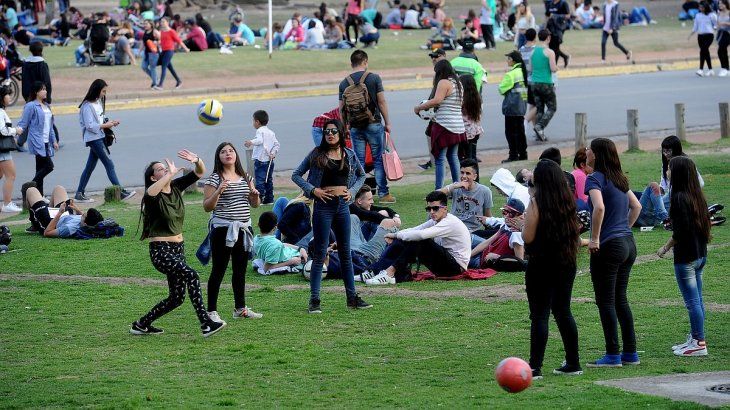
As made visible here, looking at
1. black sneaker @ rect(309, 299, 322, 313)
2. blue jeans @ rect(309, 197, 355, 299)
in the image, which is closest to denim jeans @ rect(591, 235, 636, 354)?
blue jeans @ rect(309, 197, 355, 299)

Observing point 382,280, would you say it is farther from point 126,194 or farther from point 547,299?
point 126,194

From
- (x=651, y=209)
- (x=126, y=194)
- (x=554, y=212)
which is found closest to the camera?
(x=554, y=212)

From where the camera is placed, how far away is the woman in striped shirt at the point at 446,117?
1652cm

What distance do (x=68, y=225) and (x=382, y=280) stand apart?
505cm

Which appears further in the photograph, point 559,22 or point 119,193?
point 559,22

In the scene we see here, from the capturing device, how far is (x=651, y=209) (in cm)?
1541

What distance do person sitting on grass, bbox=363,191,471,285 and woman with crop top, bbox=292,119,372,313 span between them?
1410 mm

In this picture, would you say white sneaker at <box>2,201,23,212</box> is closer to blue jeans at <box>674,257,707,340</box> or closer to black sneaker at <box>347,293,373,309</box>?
black sneaker at <box>347,293,373,309</box>

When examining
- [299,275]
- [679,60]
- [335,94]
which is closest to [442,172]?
[299,275]

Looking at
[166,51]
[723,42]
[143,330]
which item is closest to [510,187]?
[143,330]

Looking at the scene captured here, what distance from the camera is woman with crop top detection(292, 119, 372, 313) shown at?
1138cm

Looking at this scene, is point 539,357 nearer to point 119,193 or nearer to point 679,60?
point 119,193

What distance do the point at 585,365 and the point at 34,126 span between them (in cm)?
1086

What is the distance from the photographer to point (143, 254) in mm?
14961
